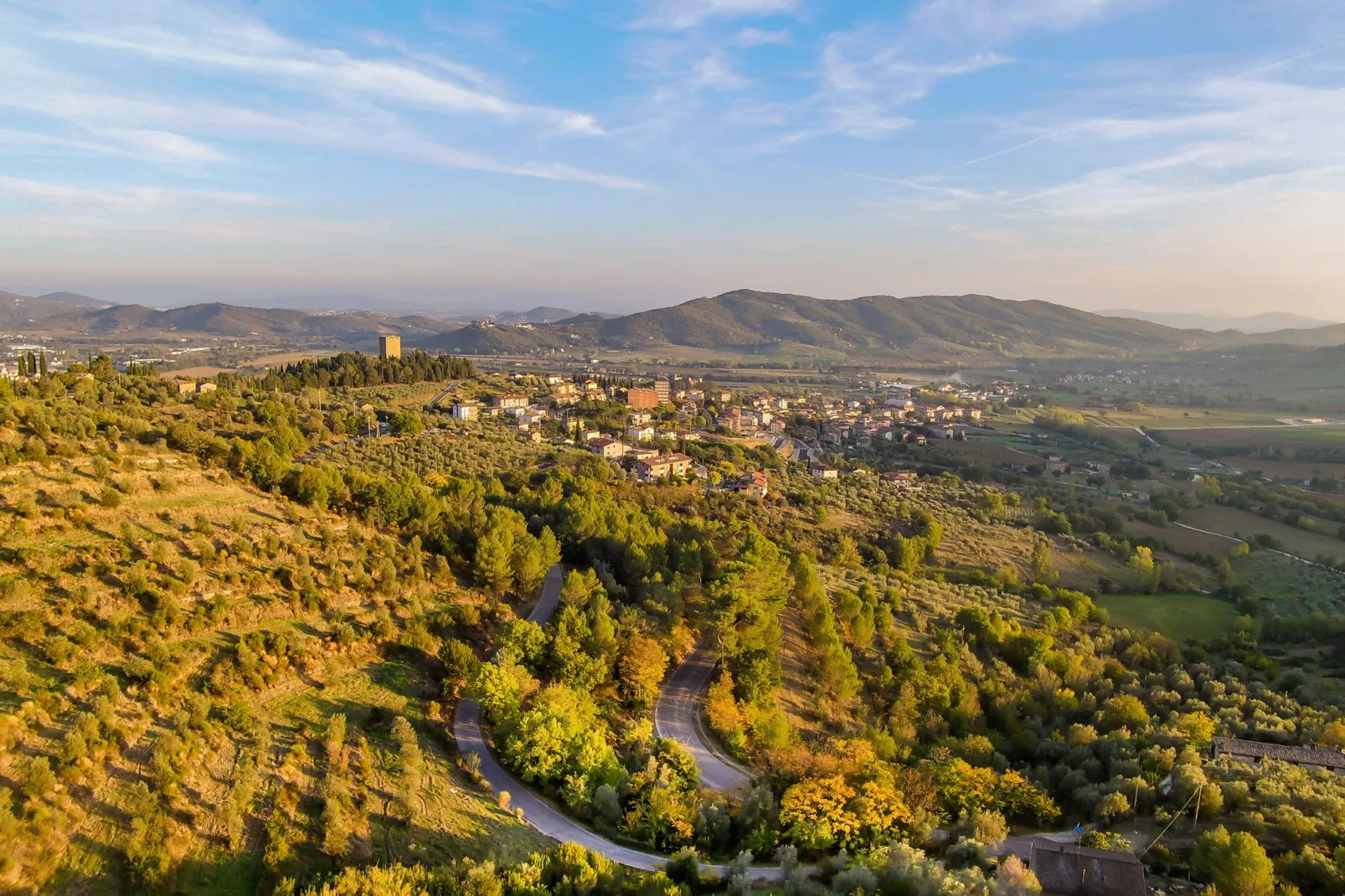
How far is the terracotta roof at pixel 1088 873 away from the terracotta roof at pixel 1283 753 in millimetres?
8315

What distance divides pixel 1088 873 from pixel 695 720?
970 cm

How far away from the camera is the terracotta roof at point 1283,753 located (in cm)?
1811

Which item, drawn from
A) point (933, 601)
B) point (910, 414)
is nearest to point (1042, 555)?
point (933, 601)

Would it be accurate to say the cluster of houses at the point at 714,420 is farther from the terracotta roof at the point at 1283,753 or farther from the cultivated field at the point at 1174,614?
the terracotta roof at the point at 1283,753

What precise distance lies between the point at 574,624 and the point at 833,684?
867cm

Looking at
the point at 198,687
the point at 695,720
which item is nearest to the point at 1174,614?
the point at 695,720

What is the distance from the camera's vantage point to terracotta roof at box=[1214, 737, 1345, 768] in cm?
1811

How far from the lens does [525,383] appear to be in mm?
78188

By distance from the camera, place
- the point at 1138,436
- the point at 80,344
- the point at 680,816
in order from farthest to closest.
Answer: the point at 80,344 < the point at 1138,436 < the point at 680,816

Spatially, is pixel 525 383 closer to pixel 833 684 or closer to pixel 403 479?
pixel 403 479

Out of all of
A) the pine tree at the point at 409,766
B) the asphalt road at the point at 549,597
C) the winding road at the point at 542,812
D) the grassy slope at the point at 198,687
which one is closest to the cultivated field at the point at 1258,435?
the asphalt road at the point at 549,597

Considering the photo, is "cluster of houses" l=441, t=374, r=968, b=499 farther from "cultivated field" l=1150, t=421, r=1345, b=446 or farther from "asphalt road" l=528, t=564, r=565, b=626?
"cultivated field" l=1150, t=421, r=1345, b=446

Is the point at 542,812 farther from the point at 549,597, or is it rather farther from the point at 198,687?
the point at 549,597

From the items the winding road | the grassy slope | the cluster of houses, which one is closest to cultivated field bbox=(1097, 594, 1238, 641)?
the cluster of houses
